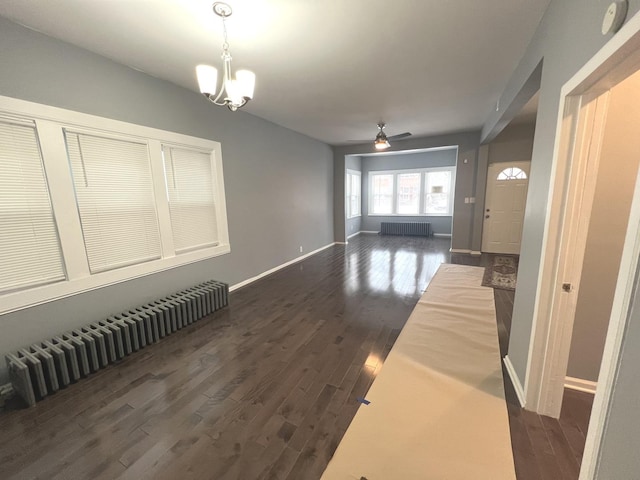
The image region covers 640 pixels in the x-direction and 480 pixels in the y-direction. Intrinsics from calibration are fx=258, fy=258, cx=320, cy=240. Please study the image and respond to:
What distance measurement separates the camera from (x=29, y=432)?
69.2 inches

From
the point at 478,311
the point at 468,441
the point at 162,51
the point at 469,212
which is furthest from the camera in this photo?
the point at 469,212

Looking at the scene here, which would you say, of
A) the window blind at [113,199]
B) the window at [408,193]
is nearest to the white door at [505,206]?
the window at [408,193]

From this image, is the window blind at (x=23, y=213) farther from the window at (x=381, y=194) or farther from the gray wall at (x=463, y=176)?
the window at (x=381, y=194)

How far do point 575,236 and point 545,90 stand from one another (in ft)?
3.54

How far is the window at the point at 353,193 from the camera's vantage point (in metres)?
8.46

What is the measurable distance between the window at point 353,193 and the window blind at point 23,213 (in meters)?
7.05

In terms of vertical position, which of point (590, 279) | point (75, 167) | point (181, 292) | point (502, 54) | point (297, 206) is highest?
point (502, 54)

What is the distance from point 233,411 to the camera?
1.90m

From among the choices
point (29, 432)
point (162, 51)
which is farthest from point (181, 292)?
point (162, 51)

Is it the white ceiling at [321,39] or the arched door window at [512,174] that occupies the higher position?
the white ceiling at [321,39]

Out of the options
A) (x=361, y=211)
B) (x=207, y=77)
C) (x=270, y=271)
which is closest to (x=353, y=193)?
(x=361, y=211)

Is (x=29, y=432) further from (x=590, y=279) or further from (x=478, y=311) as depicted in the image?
(x=478, y=311)

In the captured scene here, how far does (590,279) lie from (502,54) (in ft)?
7.30

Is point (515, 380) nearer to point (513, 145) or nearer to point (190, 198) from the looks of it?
point (190, 198)
